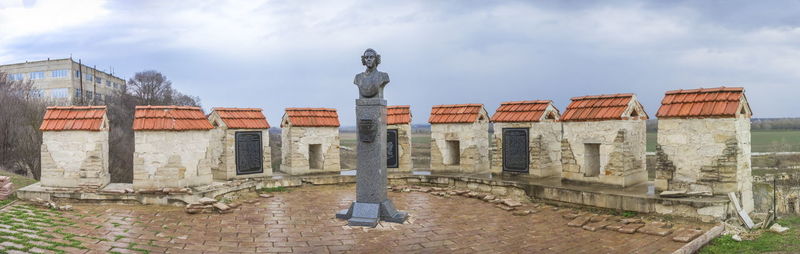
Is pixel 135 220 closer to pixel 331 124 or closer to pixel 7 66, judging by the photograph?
pixel 331 124

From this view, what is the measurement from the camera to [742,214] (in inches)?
307

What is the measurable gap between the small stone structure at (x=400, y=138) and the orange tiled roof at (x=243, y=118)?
133 inches

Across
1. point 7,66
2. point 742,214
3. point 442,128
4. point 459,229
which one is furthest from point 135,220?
point 7,66

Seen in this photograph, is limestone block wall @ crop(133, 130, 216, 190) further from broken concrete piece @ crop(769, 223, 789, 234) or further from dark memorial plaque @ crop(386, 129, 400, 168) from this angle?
broken concrete piece @ crop(769, 223, 789, 234)

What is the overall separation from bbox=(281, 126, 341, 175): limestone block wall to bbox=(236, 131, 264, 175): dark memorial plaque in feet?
2.44

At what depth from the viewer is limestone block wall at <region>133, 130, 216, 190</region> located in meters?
10.0

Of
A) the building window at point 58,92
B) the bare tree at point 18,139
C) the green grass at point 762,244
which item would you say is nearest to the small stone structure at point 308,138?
→ the green grass at point 762,244

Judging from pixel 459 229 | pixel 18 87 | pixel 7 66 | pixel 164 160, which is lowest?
pixel 459 229

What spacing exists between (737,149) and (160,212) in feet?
33.6

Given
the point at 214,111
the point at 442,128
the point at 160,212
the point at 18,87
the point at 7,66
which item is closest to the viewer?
the point at 160,212

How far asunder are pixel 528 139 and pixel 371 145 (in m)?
4.79

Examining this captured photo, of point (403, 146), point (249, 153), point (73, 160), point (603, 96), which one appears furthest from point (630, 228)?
point (73, 160)

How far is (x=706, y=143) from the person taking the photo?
27.4 feet

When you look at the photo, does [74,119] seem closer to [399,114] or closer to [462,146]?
[399,114]
